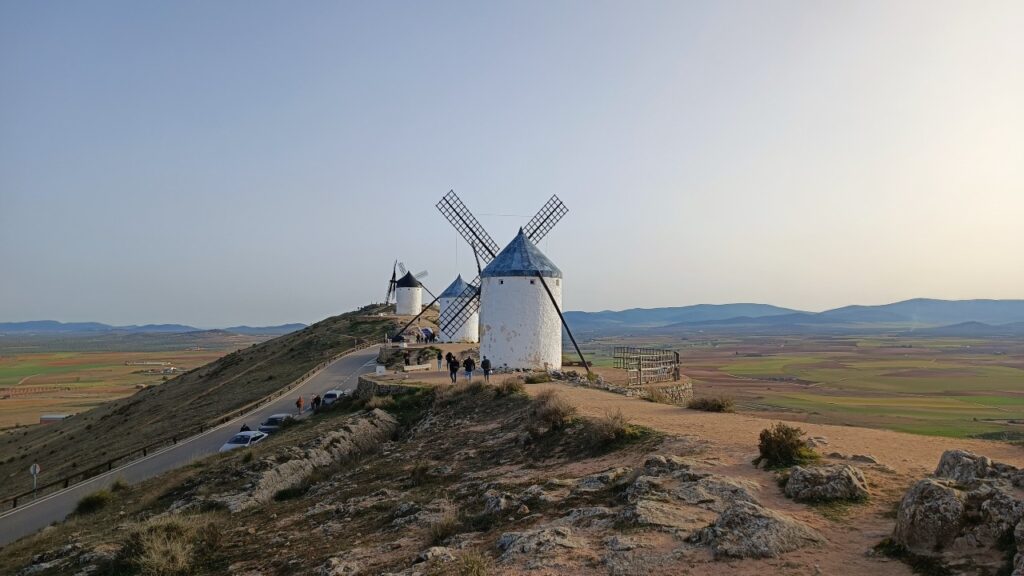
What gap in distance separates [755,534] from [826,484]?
212cm

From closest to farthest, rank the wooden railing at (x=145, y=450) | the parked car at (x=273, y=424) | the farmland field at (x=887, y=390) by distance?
the wooden railing at (x=145, y=450) → the parked car at (x=273, y=424) → the farmland field at (x=887, y=390)

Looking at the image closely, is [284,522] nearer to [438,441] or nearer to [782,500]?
[438,441]

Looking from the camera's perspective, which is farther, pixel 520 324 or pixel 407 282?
pixel 407 282

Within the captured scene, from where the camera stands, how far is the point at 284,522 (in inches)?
500

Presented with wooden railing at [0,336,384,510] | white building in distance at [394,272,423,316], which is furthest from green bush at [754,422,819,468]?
white building in distance at [394,272,423,316]

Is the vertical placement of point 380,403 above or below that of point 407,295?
below

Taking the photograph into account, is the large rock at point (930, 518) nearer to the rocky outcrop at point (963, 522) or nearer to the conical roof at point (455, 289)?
the rocky outcrop at point (963, 522)

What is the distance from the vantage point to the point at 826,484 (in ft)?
30.1

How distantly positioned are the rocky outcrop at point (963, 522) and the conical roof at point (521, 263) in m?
23.6

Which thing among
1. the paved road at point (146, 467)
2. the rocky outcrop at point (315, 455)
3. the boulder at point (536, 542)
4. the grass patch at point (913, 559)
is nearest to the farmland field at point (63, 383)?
the paved road at point (146, 467)

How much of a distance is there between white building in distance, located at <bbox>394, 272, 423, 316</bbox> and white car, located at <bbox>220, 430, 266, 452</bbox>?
47.7 meters

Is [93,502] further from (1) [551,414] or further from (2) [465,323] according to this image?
(2) [465,323]

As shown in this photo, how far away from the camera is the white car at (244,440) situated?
23.7 meters

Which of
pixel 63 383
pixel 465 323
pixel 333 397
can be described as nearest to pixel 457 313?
pixel 465 323
